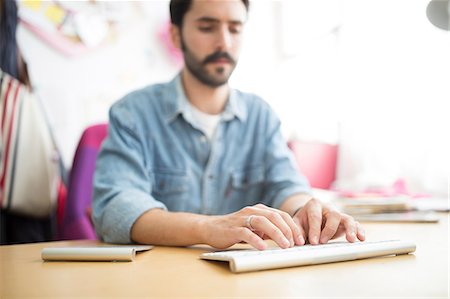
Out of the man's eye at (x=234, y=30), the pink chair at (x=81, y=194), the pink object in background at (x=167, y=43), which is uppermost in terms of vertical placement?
the pink object in background at (x=167, y=43)

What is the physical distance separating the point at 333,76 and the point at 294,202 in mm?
1386

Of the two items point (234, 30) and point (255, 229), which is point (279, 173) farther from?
point (255, 229)

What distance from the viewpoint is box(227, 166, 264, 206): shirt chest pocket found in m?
1.14

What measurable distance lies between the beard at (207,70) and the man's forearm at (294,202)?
1.11 feet

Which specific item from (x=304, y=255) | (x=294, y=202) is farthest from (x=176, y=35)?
(x=304, y=255)

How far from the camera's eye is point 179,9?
1.21 metres

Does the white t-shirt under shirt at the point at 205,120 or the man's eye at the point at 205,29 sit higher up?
the man's eye at the point at 205,29

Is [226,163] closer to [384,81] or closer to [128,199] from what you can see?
[128,199]

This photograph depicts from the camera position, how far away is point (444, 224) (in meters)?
0.97

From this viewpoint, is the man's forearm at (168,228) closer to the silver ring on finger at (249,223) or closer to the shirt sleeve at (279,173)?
the silver ring on finger at (249,223)

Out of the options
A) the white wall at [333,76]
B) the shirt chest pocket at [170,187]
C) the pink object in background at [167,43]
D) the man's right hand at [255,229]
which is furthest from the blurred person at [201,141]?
the pink object in background at [167,43]

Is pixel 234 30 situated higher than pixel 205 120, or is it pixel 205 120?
pixel 234 30

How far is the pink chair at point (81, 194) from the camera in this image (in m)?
1.26

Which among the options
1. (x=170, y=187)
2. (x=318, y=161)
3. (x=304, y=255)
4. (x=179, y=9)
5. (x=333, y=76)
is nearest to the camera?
(x=304, y=255)
